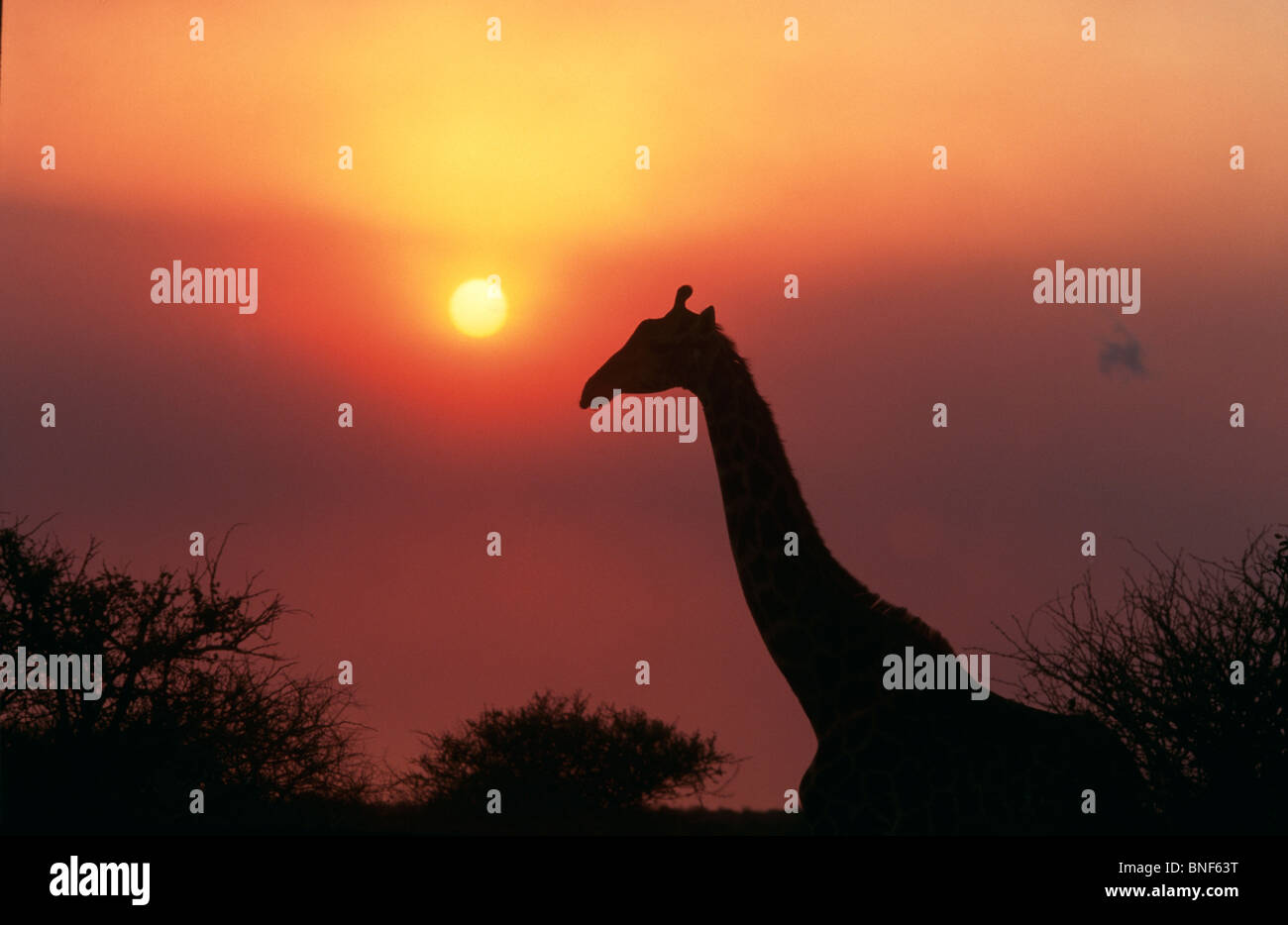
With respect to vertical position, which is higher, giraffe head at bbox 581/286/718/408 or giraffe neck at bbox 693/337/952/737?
giraffe head at bbox 581/286/718/408

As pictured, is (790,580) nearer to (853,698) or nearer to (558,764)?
(853,698)

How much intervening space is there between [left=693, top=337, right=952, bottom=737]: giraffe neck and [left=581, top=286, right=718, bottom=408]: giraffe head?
199mm

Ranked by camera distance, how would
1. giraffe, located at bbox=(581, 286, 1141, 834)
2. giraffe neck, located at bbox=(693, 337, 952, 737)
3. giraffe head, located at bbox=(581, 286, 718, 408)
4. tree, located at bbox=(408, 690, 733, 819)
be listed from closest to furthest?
giraffe, located at bbox=(581, 286, 1141, 834) → giraffe neck, located at bbox=(693, 337, 952, 737) → giraffe head, located at bbox=(581, 286, 718, 408) → tree, located at bbox=(408, 690, 733, 819)

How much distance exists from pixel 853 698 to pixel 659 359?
3.52 m

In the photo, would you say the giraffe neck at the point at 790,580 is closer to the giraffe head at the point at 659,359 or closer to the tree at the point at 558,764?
the giraffe head at the point at 659,359

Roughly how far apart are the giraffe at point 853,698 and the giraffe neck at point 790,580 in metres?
0.01

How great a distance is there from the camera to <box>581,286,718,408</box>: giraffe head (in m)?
13.5

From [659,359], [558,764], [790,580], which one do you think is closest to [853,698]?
[790,580]

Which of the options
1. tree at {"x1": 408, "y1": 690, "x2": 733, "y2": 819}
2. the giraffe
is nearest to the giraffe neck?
the giraffe

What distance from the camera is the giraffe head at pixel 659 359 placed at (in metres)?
13.5

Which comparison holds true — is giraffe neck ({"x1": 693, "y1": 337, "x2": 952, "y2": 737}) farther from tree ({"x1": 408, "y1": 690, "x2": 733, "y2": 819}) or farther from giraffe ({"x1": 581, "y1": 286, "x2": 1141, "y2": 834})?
tree ({"x1": 408, "y1": 690, "x2": 733, "y2": 819})

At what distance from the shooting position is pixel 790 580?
498 inches

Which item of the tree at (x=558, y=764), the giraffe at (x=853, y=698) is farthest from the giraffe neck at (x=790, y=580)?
the tree at (x=558, y=764)
